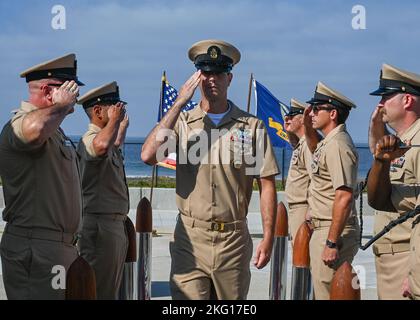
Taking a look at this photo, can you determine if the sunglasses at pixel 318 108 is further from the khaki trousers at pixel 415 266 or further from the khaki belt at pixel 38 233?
the khaki belt at pixel 38 233

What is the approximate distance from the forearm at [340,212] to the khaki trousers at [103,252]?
1.77 m

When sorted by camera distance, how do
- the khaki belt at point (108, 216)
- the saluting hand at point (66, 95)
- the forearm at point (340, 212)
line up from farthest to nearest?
the khaki belt at point (108, 216), the forearm at point (340, 212), the saluting hand at point (66, 95)

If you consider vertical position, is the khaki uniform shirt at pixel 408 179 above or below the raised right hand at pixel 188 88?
below

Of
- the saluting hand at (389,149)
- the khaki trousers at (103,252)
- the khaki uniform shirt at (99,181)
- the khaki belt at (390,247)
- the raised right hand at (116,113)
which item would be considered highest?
the raised right hand at (116,113)

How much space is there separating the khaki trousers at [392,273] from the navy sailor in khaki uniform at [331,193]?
71cm

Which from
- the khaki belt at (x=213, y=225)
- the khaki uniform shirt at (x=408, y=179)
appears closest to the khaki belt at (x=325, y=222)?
the khaki belt at (x=213, y=225)

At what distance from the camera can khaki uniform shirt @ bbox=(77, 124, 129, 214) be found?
7304mm

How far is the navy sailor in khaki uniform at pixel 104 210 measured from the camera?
721 cm

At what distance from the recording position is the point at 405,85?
18.4 ft

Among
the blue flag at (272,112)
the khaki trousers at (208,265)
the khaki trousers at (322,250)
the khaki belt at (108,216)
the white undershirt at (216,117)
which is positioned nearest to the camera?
the khaki trousers at (208,265)

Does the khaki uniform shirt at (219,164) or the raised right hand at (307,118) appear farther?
the raised right hand at (307,118)

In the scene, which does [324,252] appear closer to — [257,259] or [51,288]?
[257,259]
